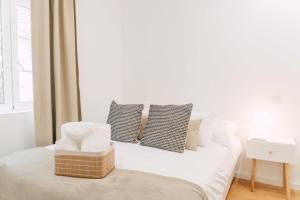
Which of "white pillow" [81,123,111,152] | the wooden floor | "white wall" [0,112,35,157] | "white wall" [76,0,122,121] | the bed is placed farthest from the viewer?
"white wall" [76,0,122,121]

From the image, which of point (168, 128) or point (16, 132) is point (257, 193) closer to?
point (168, 128)

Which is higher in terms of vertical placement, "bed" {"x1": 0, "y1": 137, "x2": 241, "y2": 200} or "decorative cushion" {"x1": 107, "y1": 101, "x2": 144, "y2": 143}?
"decorative cushion" {"x1": 107, "y1": 101, "x2": 144, "y2": 143}

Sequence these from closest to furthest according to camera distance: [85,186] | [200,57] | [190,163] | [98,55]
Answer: [85,186], [190,163], [200,57], [98,55]

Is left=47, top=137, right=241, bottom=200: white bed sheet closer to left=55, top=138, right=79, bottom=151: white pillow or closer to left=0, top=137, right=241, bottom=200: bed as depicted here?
left=0, top=137, right=241, bottom=200: bed

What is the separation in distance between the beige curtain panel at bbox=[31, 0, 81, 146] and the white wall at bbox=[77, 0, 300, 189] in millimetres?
318

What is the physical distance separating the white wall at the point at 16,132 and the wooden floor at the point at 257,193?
7.11 feet

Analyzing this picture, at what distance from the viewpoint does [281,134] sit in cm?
253

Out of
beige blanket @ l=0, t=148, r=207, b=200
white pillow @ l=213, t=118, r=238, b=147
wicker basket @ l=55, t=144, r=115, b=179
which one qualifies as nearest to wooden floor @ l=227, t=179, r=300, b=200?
white pillow @ l=213, t=118, r=238, b=147

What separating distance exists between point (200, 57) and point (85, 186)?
2.17 meters

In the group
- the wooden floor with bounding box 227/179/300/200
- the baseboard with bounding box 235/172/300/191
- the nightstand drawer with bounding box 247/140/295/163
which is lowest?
the wooden floor with bounding box 227/179/300/200

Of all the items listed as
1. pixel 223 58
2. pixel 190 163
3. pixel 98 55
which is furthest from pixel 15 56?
pixel 223 58

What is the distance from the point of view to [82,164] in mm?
1474

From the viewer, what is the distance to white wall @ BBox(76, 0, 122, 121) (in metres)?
2.99

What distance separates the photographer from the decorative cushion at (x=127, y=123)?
2.39 metres
